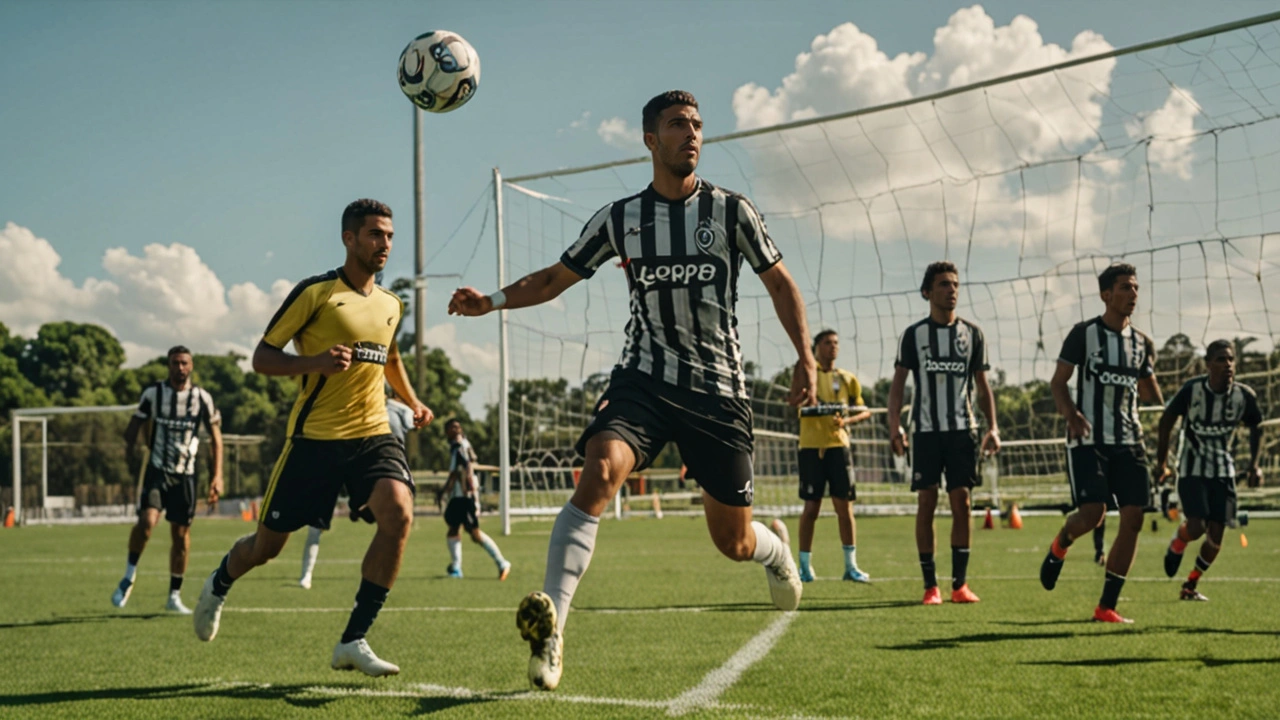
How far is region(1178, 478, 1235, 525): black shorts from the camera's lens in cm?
916

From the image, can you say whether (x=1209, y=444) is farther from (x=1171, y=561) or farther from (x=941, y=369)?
(x=941, y=369)

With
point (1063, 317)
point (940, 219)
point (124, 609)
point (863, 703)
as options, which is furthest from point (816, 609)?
point (1063, 317)

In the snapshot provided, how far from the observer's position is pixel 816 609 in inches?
336

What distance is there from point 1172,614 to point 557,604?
5473mm

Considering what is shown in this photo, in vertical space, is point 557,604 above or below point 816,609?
above

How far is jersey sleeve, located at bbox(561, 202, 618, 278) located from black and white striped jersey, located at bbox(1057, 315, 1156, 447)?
4150mm

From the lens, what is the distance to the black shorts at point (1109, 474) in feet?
25.2

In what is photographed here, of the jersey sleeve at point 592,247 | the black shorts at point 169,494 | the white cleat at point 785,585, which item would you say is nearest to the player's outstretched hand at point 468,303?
the jersey sleeve at point 592,247

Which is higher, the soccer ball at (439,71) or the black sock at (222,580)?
the soccer ball at (439,71)

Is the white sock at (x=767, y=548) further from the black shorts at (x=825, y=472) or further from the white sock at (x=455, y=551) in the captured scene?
the white sock at (x=455, y=551)

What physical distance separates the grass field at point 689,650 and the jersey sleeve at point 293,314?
1757 mm

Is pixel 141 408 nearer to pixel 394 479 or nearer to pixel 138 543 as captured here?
pixel 138 543

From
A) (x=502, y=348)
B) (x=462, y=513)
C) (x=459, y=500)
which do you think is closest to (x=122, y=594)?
(x=462, y=513)

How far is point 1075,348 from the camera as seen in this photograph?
7.95 meters
